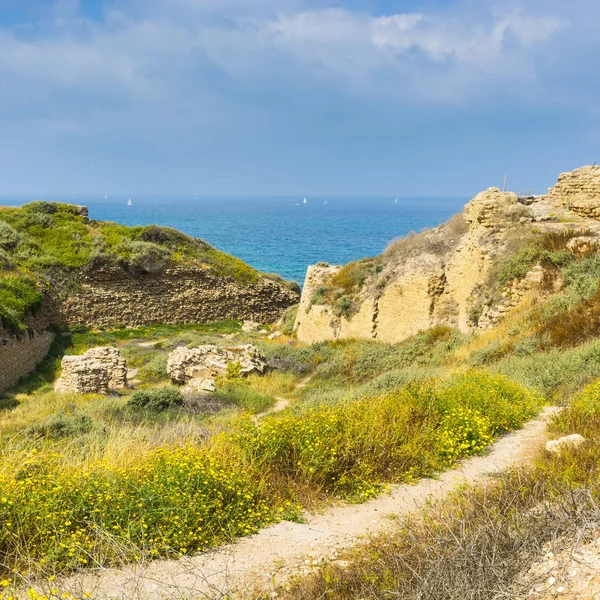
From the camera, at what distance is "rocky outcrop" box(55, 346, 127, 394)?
16266mm

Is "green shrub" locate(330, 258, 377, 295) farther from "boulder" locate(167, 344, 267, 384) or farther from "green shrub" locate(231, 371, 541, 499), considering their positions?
"green shrub" locate(231, 371, 541, 499)

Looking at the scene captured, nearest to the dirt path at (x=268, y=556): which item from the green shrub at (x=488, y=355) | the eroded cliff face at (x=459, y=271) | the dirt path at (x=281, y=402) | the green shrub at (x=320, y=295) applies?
the green shrub at (x=488, y=355)

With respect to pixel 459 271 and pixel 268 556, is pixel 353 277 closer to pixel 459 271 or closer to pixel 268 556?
pixel 459 271

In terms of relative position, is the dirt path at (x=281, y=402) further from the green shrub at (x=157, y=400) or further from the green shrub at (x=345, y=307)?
the green shrub at (x=345, y=307)

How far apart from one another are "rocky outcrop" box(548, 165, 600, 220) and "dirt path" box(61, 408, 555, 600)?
14.6 m

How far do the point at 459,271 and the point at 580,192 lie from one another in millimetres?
5489

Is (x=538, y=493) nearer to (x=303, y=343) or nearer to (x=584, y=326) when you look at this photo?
(x=584, y=326)

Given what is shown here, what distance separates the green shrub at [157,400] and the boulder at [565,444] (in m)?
8.91

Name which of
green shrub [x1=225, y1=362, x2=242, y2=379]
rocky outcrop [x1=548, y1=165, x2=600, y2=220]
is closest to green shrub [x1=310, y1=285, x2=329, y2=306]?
green shrub [x1=225, y1=362, x2=242, y2=379]

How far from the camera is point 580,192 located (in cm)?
1889

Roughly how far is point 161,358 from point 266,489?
14.9 meters

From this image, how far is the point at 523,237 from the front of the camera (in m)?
16.4

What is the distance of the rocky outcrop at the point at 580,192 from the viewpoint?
701 inches

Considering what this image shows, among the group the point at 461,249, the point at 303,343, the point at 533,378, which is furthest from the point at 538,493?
the point at 303,343
